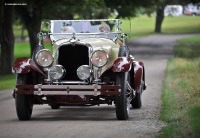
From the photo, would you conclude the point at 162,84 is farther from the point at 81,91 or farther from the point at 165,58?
the point at 165,58

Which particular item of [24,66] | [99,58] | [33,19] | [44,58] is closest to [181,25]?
[33,19]

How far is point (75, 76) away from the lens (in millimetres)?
13305

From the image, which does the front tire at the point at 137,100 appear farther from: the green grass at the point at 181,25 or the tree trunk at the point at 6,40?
the green grass at the point at 181,25

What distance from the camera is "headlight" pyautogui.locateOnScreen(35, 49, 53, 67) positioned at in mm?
13242

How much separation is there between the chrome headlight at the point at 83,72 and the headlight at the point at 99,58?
0.18 meters

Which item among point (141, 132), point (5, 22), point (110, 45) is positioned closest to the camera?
point (141, 132)

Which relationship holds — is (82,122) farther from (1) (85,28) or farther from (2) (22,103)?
(1) (85,28)

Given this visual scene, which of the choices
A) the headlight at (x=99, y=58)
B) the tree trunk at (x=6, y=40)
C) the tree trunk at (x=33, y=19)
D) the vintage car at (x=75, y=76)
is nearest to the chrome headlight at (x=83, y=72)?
the vintage car at (x=75, y=76)

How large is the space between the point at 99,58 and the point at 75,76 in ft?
2.18

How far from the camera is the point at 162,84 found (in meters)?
21.3

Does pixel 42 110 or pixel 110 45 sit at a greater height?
pixel 110 45

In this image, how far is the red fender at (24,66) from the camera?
13.1 meters

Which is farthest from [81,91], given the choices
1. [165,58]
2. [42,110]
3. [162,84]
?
[165,58]

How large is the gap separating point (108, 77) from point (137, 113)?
140 cm
